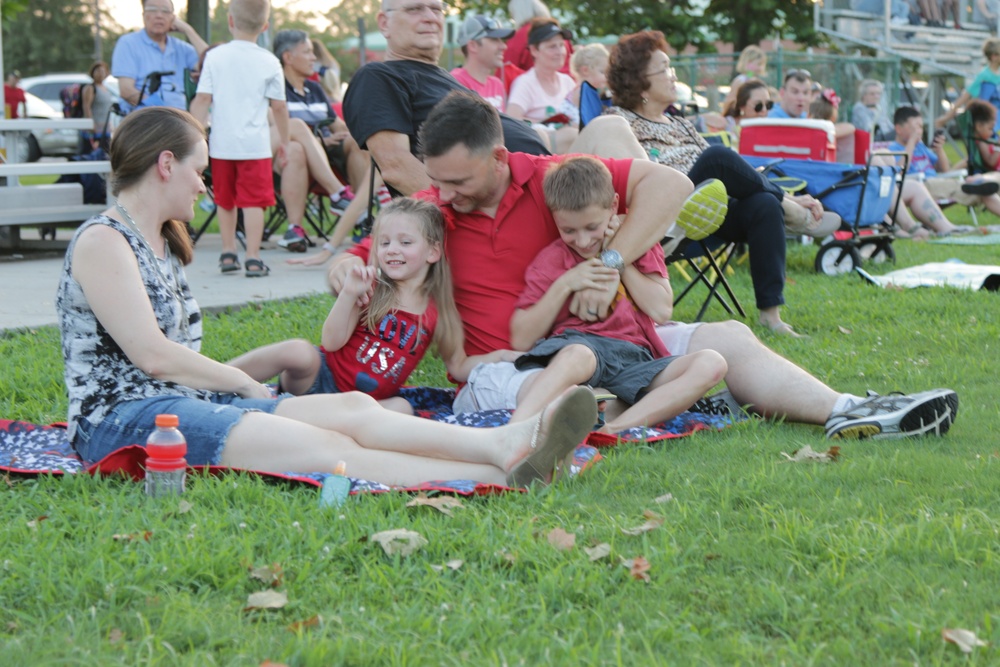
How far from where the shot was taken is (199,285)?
8258 mm

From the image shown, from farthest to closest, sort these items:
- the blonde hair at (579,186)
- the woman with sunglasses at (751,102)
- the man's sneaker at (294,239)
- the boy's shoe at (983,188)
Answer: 1. the boy's shoe at (983,188)
2. the woman with sunglasses at (751,102)
3. the man's sneaker at (294,239)
4. the blonde hair at (579,186)

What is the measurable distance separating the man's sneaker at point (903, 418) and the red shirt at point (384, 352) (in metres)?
1.57

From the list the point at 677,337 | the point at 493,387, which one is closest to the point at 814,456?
the point at 677,337

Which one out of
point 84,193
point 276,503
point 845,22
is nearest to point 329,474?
point 276,503

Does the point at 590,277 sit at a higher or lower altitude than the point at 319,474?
higher

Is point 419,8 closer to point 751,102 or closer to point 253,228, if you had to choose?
point 253,228

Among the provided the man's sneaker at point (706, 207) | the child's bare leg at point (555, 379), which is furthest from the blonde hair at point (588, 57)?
the child's bare leg at point (555, 379)

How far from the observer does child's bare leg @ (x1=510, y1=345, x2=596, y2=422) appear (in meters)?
4.09

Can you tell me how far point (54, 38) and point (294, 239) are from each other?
47.5 metres

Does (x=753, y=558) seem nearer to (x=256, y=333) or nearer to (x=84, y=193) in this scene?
(x=256, y=333)

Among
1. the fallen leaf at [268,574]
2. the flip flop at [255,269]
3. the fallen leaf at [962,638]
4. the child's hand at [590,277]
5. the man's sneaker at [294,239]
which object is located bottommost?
the man's sneaker at [294,239]

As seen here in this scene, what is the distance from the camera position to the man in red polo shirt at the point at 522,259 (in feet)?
14.3

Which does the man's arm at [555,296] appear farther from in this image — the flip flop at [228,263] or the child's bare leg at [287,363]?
the flip flop at [228,263]

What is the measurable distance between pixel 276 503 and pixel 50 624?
2.73 feet
